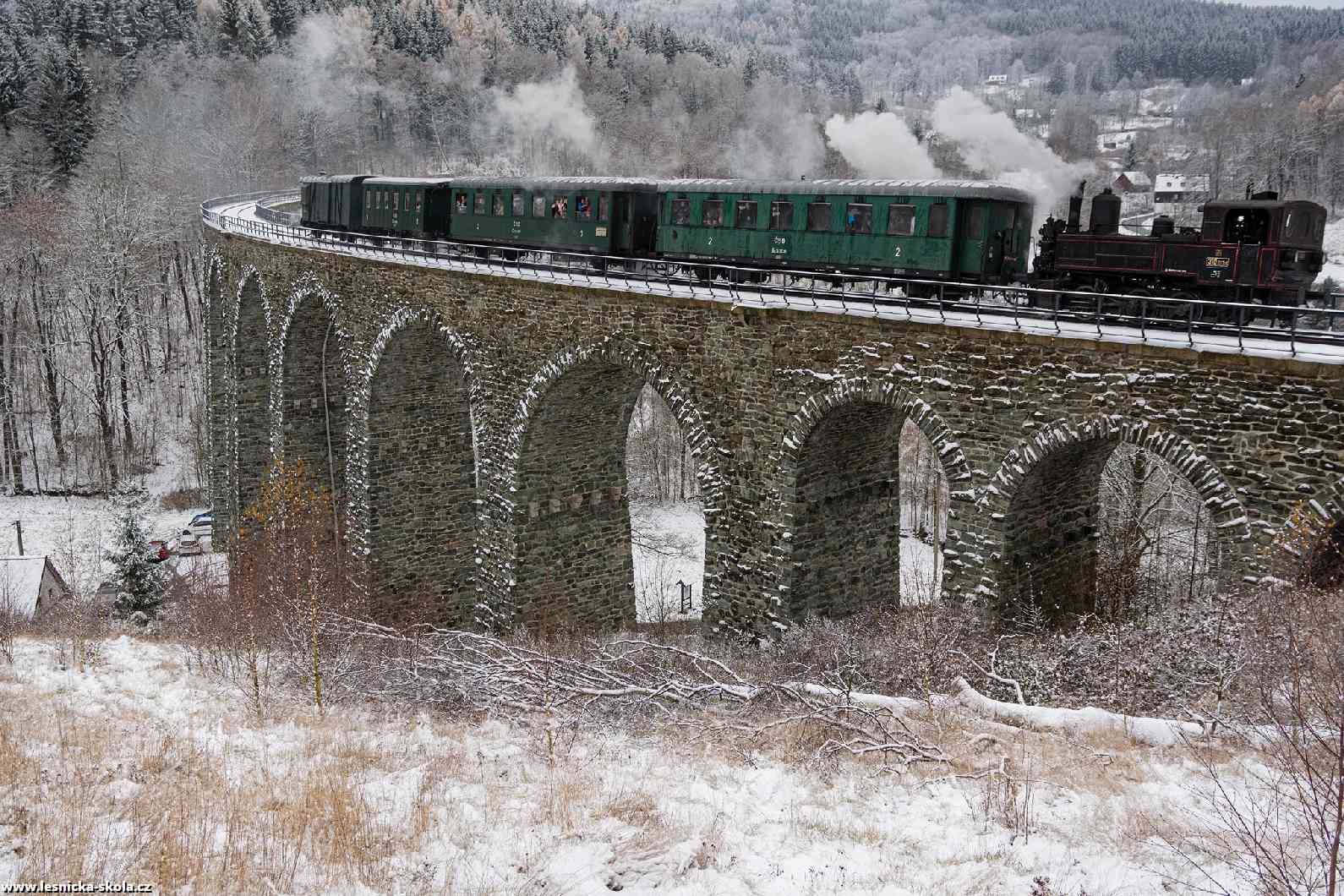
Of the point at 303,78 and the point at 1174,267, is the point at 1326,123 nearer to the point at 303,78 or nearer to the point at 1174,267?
the point at 1174,267

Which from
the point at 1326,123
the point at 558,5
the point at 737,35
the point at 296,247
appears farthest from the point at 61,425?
the point at 737,35

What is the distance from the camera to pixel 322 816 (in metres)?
9.36

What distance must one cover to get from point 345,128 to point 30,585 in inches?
2123

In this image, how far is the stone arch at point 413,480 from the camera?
25734 mm

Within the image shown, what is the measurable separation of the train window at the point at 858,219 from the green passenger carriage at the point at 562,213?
644cm

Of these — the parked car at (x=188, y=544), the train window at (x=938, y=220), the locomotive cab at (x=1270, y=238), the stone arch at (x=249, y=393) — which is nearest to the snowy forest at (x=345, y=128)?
the parked car at (x=188, y=544)

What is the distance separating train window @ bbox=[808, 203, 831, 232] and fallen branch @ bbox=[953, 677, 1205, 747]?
9.95 meters

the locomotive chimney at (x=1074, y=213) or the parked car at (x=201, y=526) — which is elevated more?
the locomotive chimney at (x=1074, y=213)

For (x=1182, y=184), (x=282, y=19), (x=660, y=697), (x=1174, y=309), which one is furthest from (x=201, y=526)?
(x=1182, y=184)

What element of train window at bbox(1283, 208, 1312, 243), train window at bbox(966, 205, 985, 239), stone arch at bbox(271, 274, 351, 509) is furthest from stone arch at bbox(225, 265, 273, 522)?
train window at bbox(1283, 208, 1312, 243)

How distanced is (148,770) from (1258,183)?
264 ft

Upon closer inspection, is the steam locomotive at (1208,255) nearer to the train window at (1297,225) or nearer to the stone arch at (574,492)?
the train window at (1297,225)

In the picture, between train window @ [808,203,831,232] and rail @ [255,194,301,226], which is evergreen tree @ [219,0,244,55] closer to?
rail @ [255,194,301,226]

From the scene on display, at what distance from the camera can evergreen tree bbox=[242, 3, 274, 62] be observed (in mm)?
74750
